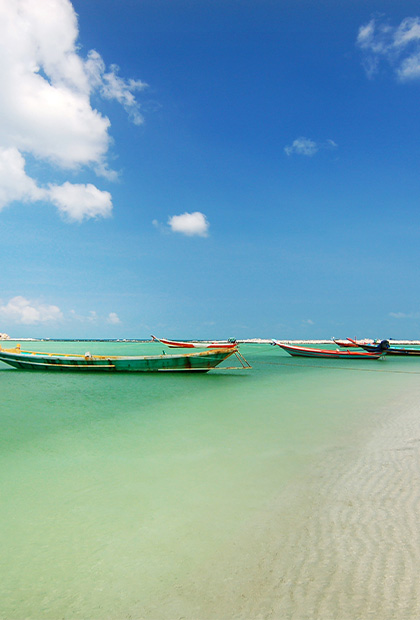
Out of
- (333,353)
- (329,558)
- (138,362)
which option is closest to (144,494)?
(329,558)

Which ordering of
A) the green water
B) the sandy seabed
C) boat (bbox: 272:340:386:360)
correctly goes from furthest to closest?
boat (bbox: 272:340:386:360) → the green water → the sandy seabed

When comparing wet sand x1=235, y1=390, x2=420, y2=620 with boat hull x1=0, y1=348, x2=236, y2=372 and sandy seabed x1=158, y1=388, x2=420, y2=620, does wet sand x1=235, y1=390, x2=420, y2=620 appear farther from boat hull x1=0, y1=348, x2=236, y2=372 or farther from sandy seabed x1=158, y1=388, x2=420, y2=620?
boat hull x1=0, y1=348, x2=236, y2=372

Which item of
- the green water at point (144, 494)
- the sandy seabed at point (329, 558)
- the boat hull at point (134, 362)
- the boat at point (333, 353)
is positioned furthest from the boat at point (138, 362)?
the boat at point (333, 353)

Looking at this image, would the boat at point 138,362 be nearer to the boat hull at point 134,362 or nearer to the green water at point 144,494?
the boat hull at point 134,362

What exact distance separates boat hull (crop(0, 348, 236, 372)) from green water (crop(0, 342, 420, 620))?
7324 mm

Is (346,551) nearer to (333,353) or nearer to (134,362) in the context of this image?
(134,362)

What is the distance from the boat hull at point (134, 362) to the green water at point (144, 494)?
732 cm

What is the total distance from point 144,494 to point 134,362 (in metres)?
15.1

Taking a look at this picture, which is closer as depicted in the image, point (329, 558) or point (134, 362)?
point (329, 558)

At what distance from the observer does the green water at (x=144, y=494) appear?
2818 mm

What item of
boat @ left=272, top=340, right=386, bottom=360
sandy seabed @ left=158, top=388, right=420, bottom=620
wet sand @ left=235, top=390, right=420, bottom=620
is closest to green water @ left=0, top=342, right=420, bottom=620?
Answer: sandy seabed @ left=158, top=388, right=420, bottom=620

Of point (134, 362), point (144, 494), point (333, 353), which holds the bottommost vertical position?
point (144, 494)

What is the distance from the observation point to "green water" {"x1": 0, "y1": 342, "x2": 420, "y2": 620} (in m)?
2.82

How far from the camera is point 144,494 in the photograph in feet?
15.1
